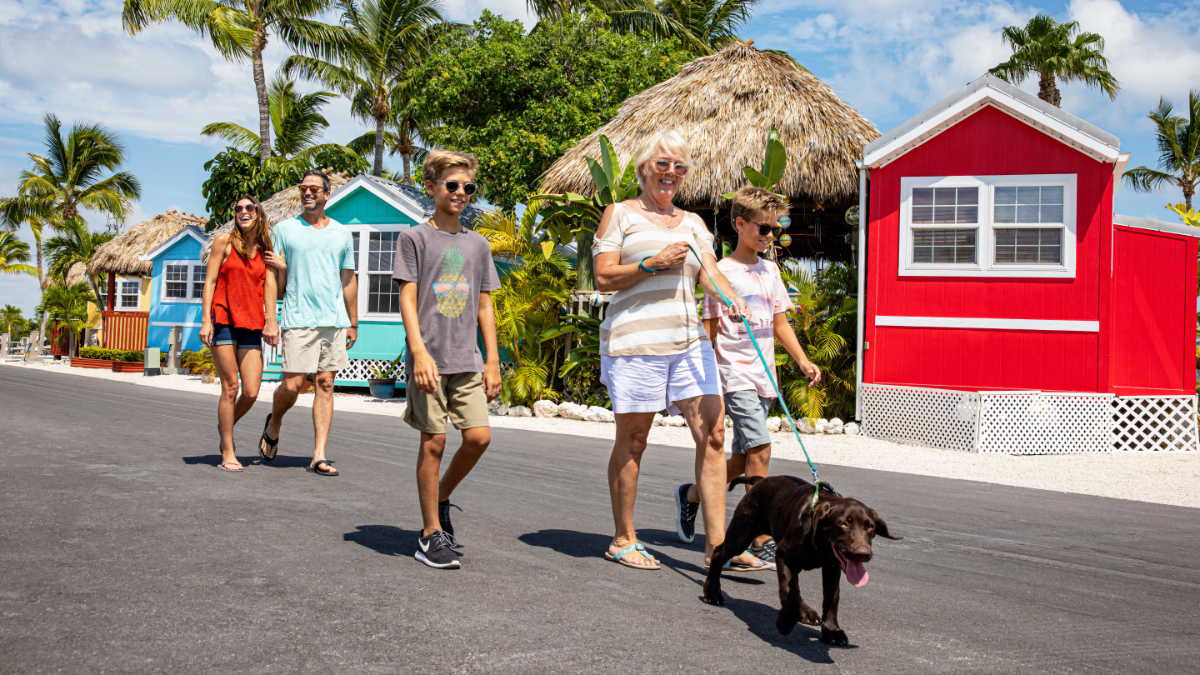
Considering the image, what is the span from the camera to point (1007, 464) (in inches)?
368

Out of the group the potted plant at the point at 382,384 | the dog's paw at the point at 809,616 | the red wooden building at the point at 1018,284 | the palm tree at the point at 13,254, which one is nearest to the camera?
the dog's paw at the point at 809,616

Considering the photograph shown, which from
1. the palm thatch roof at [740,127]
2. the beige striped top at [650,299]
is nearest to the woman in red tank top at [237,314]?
the beige striped top at [650,299]

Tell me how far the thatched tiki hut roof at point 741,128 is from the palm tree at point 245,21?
15546 millimetres

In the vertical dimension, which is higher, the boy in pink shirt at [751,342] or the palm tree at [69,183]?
the palm tree at [69,183]

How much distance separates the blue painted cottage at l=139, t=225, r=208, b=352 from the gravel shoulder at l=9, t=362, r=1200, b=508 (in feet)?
58.2

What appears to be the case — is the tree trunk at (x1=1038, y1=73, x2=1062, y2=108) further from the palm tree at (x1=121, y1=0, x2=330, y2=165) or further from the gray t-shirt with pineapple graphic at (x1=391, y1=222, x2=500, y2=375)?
the gray t-shirt with pineapple graphic at (x1=391, y1=222, x2=500, y2=375)

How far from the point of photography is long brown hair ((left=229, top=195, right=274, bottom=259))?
613cm

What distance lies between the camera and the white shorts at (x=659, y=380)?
3910 mm

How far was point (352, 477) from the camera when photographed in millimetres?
6184

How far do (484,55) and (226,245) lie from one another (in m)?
17.8

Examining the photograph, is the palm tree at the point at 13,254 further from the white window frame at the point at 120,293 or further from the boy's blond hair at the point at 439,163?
the boy's blond hair at the point at 439,163

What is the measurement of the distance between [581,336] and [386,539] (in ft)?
29.5

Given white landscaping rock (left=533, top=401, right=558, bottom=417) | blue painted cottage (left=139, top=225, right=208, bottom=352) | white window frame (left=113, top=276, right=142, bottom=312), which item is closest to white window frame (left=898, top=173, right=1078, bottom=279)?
white landscaping rock (left=533, top=401, right=558, bottom=417)

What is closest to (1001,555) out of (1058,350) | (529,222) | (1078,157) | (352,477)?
(352,477)
